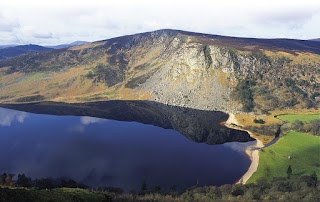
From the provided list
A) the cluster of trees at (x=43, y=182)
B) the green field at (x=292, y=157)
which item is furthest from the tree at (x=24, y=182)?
the green field at (x=292, y=157)

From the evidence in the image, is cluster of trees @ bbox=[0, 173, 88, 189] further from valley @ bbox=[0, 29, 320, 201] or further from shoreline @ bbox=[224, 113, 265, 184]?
shoreline @ bbox=[224, 113, 265, 184]

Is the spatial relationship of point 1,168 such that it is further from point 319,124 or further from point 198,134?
point 319,124

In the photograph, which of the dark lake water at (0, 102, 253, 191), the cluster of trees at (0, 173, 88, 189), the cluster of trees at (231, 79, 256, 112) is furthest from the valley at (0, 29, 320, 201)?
the cluster of trees at (0, 173, 88, 189)

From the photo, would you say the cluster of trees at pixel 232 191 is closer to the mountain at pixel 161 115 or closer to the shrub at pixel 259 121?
the mountain at pixel 161 115

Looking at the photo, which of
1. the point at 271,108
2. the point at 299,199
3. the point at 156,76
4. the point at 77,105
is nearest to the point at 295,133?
the point at 271,108

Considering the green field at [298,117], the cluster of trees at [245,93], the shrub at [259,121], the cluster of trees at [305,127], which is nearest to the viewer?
the cluster of trees at [305,127]

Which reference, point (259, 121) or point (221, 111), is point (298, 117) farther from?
point (221, 111)

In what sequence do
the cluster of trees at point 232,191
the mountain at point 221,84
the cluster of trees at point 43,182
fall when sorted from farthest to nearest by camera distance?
the mountain at point 221,84 < the cluster of trees at point 43,182 < the cluster of trees at point 232,191
